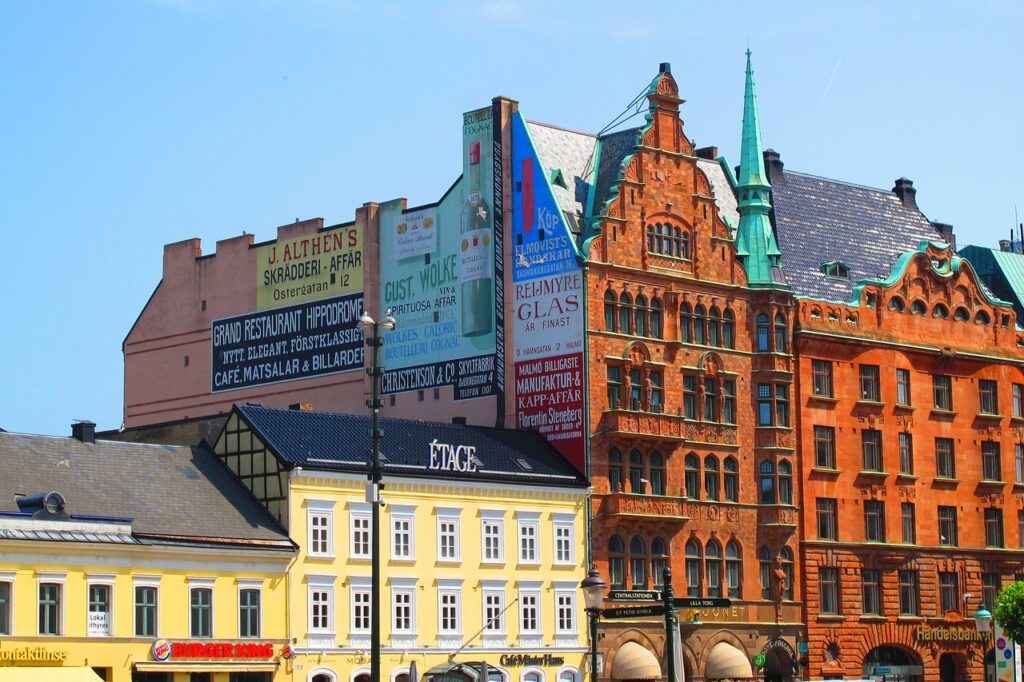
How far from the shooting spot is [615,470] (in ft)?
306

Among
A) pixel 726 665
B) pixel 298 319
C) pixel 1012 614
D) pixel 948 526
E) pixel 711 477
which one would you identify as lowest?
pixel 726 665

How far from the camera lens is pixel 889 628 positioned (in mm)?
103250

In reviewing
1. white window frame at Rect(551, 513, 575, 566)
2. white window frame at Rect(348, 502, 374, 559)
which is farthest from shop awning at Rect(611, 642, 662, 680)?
white window frame at Rect(348, 502, 374, 559)

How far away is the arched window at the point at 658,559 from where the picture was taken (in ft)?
309

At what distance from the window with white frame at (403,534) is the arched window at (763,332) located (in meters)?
22.7

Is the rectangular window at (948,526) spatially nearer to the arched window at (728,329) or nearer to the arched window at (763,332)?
the arched window at (763,332)

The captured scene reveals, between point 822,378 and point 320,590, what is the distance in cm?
3161

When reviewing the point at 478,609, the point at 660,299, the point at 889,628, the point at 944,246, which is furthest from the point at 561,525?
the point at 944,246

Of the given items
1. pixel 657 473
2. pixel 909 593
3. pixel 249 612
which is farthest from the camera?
pixel 909 593

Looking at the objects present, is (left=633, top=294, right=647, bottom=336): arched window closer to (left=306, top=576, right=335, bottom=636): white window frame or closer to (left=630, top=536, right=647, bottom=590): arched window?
(left=630, top=536, right=647, bottom=590): arched window

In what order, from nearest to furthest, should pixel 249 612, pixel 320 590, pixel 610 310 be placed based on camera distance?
pixel 249 612
pixel 320 590
pixel 610 310

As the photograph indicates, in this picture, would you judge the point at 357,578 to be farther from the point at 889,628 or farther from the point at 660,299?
the point at 889,628

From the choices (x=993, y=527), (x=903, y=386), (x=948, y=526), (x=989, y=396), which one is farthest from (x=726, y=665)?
(x=989, y=396)

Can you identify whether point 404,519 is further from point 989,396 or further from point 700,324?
point 989,396
